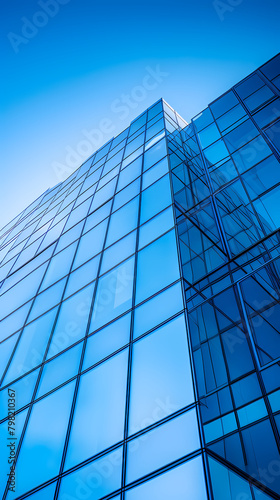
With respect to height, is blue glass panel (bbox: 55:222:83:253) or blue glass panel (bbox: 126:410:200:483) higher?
blue glass panel (bbox: 55:222:83:253)

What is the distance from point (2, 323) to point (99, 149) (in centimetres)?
1579

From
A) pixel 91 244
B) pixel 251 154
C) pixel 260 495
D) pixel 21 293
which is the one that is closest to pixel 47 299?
pixel 91 244

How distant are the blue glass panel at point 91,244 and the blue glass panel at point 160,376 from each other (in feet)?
19.5

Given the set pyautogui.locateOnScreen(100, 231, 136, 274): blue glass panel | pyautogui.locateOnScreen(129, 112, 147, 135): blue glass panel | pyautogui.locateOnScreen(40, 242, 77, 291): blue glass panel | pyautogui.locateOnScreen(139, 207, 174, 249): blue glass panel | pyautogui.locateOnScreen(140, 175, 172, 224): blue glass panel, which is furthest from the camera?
pyautogui.locateOnScreen(129, 112, 147, 135): blue glass panel

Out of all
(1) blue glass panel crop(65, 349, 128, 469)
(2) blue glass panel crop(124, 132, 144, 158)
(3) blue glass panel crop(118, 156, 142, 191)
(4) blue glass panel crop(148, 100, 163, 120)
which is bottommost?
(1) blue glass panel crop(65, 349, 128, 469)

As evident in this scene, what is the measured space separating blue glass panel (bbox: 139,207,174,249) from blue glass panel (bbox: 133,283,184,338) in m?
2.49

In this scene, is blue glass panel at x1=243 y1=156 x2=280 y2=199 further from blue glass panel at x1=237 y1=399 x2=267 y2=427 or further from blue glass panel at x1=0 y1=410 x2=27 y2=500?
blue glass panel at x1=0 y1=410 x2=27 y2=500

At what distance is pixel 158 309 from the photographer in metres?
8.46

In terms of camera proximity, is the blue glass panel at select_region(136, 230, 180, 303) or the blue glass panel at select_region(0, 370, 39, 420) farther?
the blue glass panel at select_region(0, 370, 39, 420)

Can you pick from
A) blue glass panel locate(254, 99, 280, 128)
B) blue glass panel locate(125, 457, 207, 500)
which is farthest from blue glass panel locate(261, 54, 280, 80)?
blue glass panel locate(125, 457, 207, 500)

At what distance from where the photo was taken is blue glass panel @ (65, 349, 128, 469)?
23.5 feet

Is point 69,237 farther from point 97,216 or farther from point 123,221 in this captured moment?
point 123,221

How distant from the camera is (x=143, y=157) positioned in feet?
53.7

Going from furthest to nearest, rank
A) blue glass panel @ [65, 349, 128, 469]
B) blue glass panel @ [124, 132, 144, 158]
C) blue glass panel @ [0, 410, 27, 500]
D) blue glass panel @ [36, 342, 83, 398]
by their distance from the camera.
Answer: blue glass panel @ [124, 132, 144, 158], blue glass panel @ [36, 342, 83, 398], blue glass panel @ [0, 410, 27, 500], blue glass panel @ [65, 349, 128, 469]
